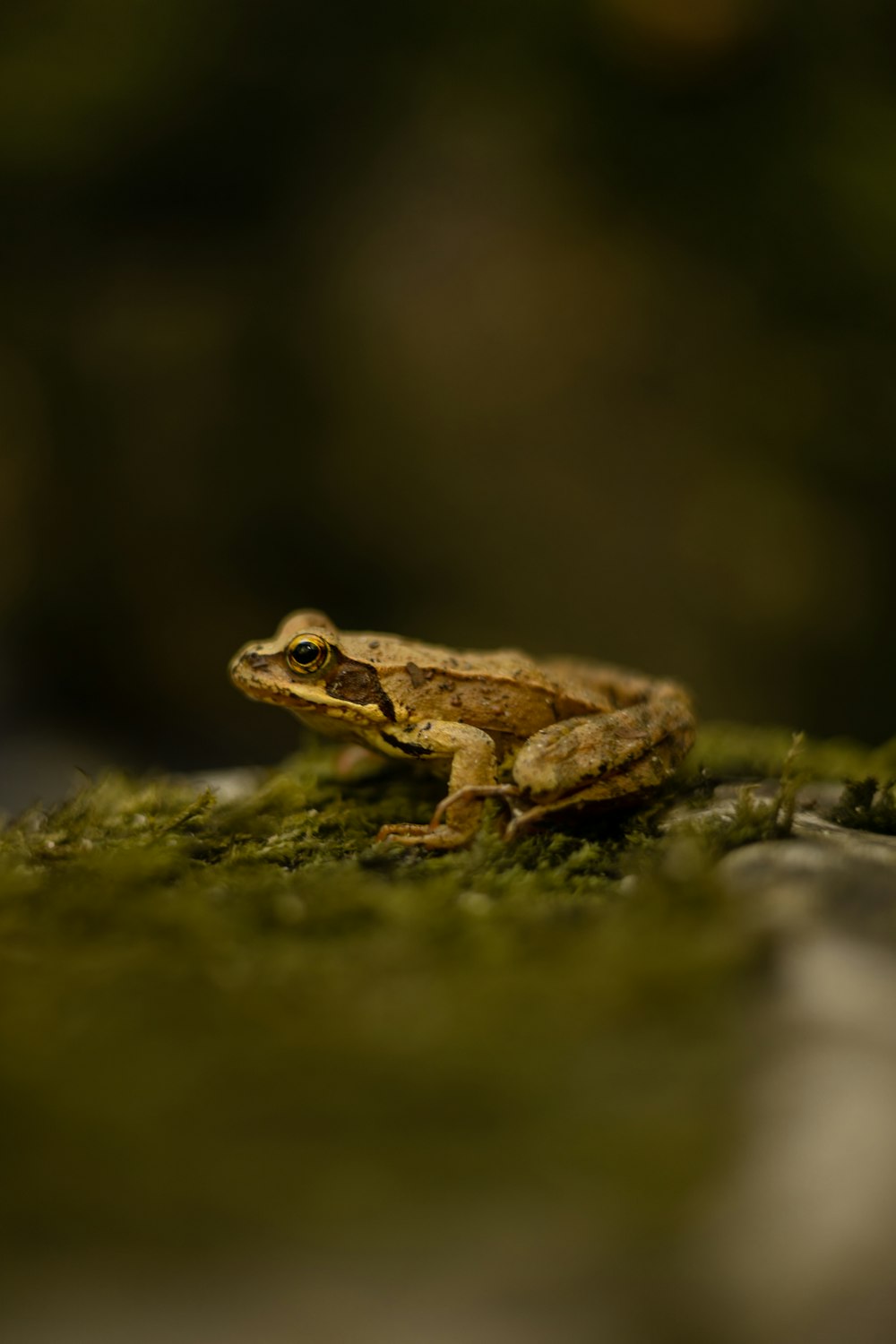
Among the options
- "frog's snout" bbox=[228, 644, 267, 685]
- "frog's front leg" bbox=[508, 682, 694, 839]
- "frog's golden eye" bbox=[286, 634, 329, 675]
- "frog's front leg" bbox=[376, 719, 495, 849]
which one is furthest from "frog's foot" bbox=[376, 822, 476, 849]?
"frog's snout" bbox=[228, 644, 267, 685]

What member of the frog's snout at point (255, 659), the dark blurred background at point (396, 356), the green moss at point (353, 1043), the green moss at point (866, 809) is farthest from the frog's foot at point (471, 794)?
the dark blurred background at point (396, 356)

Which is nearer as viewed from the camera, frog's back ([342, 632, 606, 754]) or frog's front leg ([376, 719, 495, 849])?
frog's front leg ([376, 719, 495, 849])

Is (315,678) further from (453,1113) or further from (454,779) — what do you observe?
(453,1113)

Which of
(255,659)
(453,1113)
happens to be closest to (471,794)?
(255,659)

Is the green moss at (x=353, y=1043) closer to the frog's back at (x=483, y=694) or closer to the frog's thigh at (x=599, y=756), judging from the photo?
the frog's thigh at (x=599, y=756)

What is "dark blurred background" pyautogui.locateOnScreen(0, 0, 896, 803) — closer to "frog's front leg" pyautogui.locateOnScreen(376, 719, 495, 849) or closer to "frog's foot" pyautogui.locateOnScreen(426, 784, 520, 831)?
"frog's front leg" pyautogui.locateOnScreen(376, 719, 495, 849)

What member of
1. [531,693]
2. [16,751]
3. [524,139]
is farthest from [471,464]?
[531,693]
